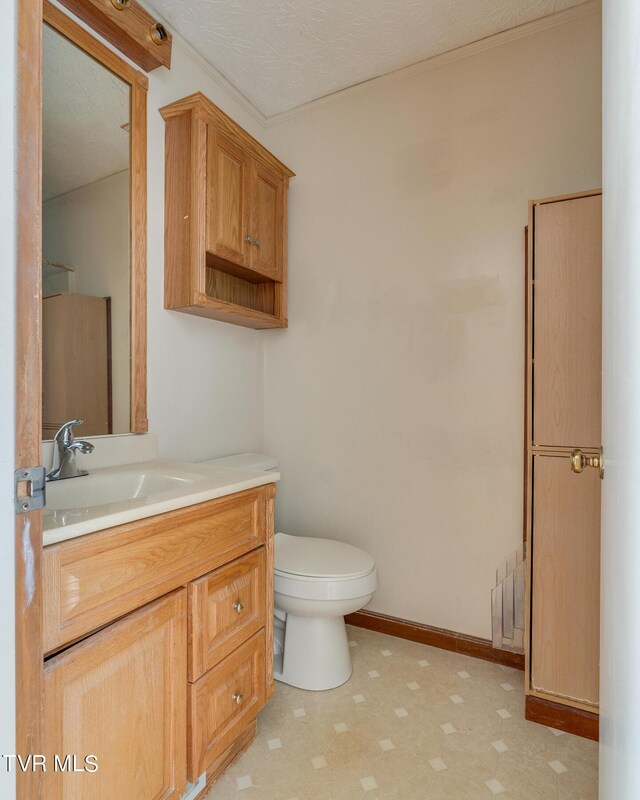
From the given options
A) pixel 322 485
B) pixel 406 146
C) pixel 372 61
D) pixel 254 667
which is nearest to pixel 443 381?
pixel 322 485

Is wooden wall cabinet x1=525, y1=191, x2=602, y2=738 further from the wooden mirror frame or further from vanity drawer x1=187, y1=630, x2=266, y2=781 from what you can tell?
the wooden mirror frame

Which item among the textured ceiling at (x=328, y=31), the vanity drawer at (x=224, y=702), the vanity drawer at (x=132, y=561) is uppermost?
the textured ceiling at (x=328, y=31)

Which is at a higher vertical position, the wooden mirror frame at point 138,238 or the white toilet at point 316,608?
the wooden mirror frame at point 138,238

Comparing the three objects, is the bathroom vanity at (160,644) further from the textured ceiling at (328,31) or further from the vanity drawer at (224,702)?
the textured ceiling at (328,31)

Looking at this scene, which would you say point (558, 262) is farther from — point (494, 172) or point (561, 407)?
point (494, 172)

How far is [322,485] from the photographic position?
225cm

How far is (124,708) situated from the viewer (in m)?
0.95

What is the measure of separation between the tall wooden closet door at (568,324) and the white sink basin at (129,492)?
95 cm

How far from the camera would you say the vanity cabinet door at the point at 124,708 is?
0.82m

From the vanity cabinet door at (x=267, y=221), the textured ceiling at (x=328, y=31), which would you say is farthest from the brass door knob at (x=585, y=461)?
the textured ceiling at (x=328, y=31)

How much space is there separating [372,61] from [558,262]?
1289 mm

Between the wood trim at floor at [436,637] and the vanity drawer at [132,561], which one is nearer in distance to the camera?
the vanity drawer at [132,561]

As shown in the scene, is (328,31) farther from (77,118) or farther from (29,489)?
(29,489)

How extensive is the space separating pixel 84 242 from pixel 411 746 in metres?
1.92
